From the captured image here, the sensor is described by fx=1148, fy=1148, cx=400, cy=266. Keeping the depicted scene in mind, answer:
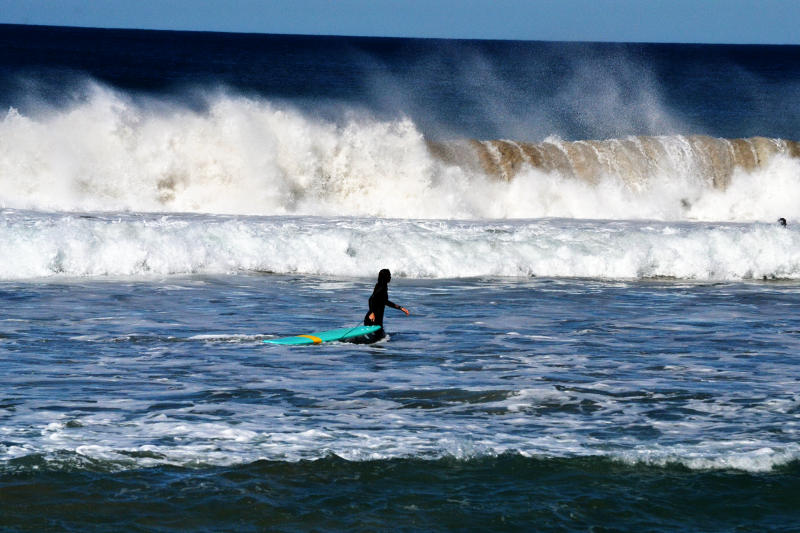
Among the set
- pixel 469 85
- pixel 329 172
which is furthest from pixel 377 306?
pixel 469 85

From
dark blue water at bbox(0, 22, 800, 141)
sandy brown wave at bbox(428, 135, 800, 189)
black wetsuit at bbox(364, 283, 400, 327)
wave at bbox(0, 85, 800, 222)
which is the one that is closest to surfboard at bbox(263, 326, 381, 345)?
black wetsuit at bbox(364, 283, 400, 327)

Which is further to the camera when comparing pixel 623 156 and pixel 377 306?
pixel 623 156

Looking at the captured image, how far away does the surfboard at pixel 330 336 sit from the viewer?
12367mm

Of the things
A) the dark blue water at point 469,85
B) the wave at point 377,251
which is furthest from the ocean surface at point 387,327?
the dark blue water at point 469,85

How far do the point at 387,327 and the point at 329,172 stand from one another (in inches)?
592

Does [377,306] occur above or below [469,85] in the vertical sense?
below

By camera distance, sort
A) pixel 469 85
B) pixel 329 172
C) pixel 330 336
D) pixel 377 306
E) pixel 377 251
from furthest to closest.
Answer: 1. pixel 469 85
2. pixel 329 172
3. pixel 377 251
4. pixel 377 306
5. pixel 330 336

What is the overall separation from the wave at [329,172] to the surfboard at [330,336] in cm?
1436

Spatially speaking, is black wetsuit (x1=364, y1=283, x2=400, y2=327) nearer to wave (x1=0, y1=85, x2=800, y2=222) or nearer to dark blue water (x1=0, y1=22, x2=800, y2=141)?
wave (x1=0, y1=85, x2=800, y2=222)

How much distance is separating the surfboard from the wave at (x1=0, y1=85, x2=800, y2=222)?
14363mm

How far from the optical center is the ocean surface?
7355 mm

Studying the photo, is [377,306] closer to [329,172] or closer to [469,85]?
[329,172]

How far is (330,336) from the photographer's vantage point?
496 inches

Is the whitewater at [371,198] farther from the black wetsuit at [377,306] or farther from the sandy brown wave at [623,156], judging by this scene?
the black wetsuit at [377,306]
